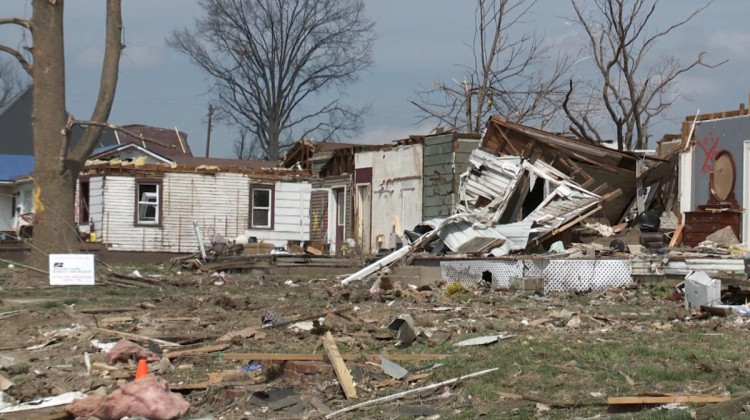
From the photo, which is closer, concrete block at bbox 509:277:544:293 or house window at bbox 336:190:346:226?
concrete block at bbox 509:277:544:293

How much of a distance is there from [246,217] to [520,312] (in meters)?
24.5

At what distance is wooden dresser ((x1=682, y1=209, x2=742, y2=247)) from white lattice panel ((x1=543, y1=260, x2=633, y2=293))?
375 cm

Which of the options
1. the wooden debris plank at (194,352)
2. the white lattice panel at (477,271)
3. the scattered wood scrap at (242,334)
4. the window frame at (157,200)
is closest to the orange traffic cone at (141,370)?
the wooden debris plank at (194,352)

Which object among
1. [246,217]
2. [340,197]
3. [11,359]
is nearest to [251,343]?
[11,359]

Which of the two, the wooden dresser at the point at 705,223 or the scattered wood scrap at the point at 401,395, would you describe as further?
the wooden dresser at the point at 705,223

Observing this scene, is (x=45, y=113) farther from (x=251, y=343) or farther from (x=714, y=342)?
(x=714, y=342)

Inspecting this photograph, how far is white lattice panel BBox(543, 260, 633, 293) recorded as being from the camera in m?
16.1

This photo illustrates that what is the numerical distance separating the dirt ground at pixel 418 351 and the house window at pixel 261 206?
20.9 meters

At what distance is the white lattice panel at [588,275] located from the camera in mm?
16062

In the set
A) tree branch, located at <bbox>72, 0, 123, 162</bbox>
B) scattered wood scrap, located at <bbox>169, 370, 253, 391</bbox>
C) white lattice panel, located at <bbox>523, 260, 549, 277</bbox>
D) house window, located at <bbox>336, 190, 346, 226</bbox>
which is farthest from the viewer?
house window, located at <bbox>336, 190, 346, 226</bbox>

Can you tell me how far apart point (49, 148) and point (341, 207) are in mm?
15699

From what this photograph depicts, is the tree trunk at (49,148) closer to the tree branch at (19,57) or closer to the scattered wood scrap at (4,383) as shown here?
the tree branch at (19,57)

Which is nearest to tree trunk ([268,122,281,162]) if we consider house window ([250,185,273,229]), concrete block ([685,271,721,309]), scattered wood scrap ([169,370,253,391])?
house window ([250,185,273,229])

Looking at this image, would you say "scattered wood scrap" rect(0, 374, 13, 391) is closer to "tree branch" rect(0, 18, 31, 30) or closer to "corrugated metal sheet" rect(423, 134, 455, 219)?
"tree branch" rect(0, 18, 31, 30)
